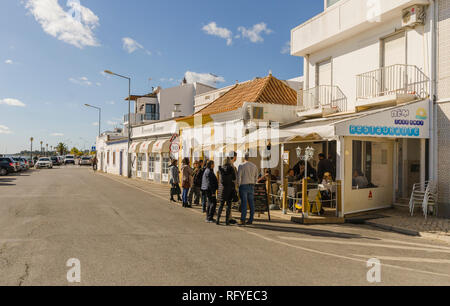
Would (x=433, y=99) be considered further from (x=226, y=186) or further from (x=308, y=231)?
(x=226, y=186)

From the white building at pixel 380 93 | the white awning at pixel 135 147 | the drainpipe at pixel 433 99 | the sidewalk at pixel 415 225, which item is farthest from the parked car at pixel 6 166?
the drainpipe at pixel 433 99

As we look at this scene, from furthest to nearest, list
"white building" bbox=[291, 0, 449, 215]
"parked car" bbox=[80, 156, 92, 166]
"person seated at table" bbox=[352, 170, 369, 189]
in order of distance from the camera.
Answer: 1. "parked car" bbox=[80, 156, 92, 166]
2. "person seated at table" bbox=[352, 170, 369, 189]
3. "white building" bbox=[291, 0, 449, 215]

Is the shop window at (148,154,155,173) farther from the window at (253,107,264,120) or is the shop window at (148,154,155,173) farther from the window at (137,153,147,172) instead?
the window at (253,107,264,120)

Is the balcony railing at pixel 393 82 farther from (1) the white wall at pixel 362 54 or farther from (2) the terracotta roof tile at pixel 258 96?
(2) the terracotta roof tile at pixel 258 96

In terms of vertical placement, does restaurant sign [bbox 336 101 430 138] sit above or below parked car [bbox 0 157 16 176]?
above

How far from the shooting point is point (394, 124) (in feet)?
34.8

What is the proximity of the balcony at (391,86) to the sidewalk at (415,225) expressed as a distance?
12.3ft

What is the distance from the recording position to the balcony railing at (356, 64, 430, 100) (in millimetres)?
11199

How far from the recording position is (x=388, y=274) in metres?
5.28

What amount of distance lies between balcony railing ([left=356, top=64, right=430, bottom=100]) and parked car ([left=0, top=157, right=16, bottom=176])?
32.6 metres

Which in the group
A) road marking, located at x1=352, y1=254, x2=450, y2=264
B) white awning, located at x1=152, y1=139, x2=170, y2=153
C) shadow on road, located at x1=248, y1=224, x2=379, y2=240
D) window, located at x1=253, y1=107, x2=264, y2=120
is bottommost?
shadow on road, located at x1=248, y1=224, x2=379, y2=240

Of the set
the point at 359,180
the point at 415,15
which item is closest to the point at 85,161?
the point at 359,180

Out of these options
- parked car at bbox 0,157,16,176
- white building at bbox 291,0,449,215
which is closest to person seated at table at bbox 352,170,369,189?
white building at bbox 291,0,449,215
